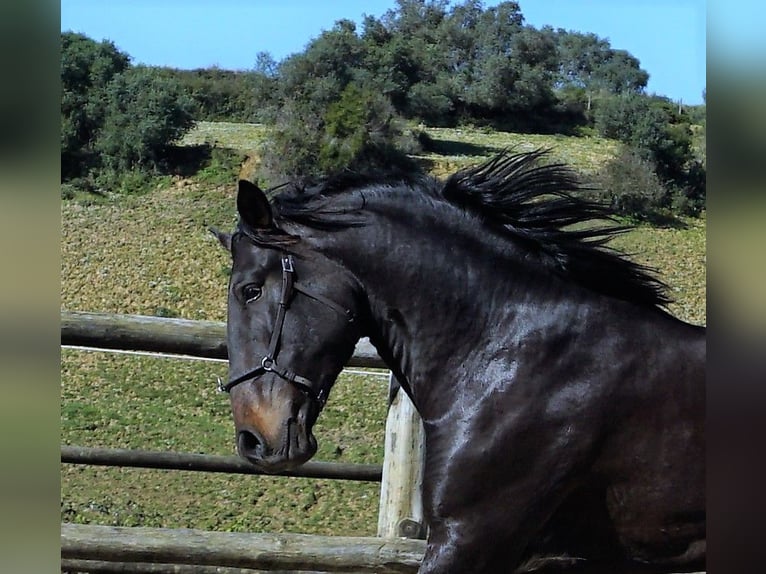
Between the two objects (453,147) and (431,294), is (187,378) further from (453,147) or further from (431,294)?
(453,147)

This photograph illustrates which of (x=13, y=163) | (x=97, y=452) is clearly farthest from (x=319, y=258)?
(x=97, y=452)

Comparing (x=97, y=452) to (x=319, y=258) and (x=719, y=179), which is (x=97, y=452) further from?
(x=719, y=179)

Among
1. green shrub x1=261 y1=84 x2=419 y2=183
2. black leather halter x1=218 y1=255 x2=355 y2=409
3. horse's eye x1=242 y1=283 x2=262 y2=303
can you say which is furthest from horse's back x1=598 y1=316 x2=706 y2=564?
green shrub x1=261 y1=84 x2=419 y2=183

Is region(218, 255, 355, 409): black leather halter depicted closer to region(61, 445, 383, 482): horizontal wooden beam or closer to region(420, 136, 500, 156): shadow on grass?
region(61, 445, 383, 482): horizontal wooden beam

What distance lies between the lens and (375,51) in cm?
2311

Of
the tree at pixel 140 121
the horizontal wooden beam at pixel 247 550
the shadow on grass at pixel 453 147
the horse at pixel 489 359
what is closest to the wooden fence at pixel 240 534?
the horizontal wooden beam at pixel 247 550

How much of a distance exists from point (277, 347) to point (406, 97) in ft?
66.3

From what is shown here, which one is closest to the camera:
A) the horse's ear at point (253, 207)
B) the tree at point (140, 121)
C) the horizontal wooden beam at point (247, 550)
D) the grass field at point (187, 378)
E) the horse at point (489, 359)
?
the horse at point (489, 359)

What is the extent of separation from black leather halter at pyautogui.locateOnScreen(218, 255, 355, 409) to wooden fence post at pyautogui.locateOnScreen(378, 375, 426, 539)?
1.10 m

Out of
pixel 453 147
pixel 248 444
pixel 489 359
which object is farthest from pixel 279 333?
pixel 453 147

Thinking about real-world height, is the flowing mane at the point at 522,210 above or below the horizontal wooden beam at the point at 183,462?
above

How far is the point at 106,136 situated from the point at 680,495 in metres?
19.0

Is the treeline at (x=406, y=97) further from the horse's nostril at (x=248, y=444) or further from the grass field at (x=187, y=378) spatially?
the horse's nostril at (x=248, y=444)

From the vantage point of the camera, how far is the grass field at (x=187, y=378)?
7.73 meters
